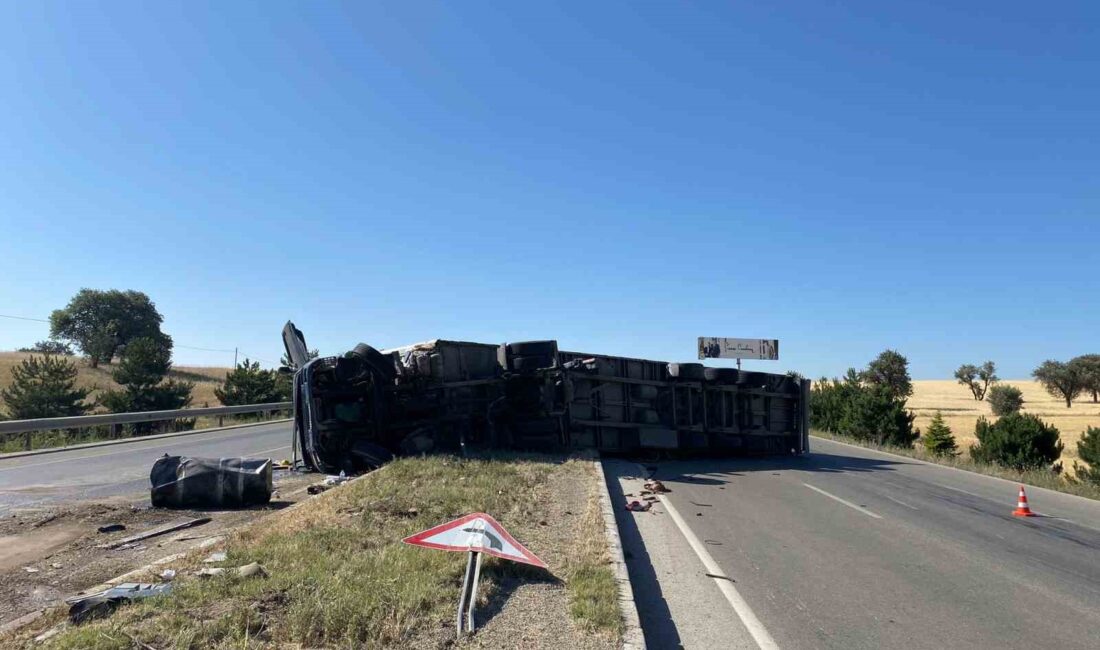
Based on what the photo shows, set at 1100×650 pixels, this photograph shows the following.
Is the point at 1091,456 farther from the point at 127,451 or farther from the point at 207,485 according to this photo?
the point at 127,451

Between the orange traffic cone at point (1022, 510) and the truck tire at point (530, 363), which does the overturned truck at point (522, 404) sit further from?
the orange traffic cone at point (1022, 510)

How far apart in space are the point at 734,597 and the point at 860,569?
6.60 feet

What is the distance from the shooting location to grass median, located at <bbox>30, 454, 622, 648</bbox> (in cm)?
438

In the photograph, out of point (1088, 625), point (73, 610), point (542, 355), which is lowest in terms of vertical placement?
point (1088, 625)

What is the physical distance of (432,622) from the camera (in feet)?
15.7

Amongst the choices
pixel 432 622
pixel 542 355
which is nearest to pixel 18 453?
pixel 542 355

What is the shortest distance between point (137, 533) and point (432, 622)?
531 centimetres

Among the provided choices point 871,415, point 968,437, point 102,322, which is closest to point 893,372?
point 968,437

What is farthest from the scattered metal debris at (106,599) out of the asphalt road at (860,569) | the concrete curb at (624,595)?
the asphalt road at (860,569)

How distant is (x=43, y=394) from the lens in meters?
29.1

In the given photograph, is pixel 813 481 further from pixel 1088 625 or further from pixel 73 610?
pixel 73 610

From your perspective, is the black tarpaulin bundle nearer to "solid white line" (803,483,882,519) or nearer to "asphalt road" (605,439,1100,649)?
"asphalt road" (605,439,1100,649)

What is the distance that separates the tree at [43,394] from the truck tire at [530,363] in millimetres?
23563

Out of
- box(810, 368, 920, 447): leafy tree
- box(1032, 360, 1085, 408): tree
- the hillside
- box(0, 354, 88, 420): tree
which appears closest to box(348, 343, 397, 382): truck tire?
box(0, 354, 88, 420): tree
